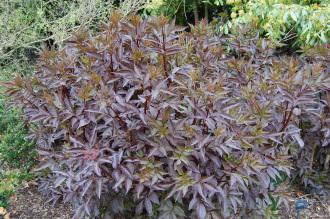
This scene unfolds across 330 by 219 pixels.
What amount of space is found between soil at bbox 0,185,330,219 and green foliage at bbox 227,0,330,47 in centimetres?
135

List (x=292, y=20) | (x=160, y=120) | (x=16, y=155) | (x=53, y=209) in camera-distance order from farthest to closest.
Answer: (x=292, y=20) → (x=16, y=155) → (x=53, y=209) → (x=160, y=120)

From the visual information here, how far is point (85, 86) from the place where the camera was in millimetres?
2574

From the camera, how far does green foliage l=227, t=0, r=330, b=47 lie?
3814mm

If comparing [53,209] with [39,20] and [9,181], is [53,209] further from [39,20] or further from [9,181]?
[39,20]

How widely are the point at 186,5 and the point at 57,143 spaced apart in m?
3.37

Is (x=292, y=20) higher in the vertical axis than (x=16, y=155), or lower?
higher

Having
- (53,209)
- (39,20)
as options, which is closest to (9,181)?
(53,209)

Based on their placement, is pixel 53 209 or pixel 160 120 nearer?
pixel 160 120

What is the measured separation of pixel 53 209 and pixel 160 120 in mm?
1508

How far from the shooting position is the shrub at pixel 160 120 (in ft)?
7.98

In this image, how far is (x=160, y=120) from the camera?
7.91ft

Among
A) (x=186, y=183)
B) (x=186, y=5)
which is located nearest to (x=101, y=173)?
(x=186, y=183)

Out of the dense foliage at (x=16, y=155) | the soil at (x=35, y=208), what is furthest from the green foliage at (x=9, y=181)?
the soil at (x=35, y=208)

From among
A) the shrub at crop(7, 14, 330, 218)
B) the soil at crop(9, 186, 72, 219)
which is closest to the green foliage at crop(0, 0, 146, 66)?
the soil at crop(9, 186, 72, 219)
